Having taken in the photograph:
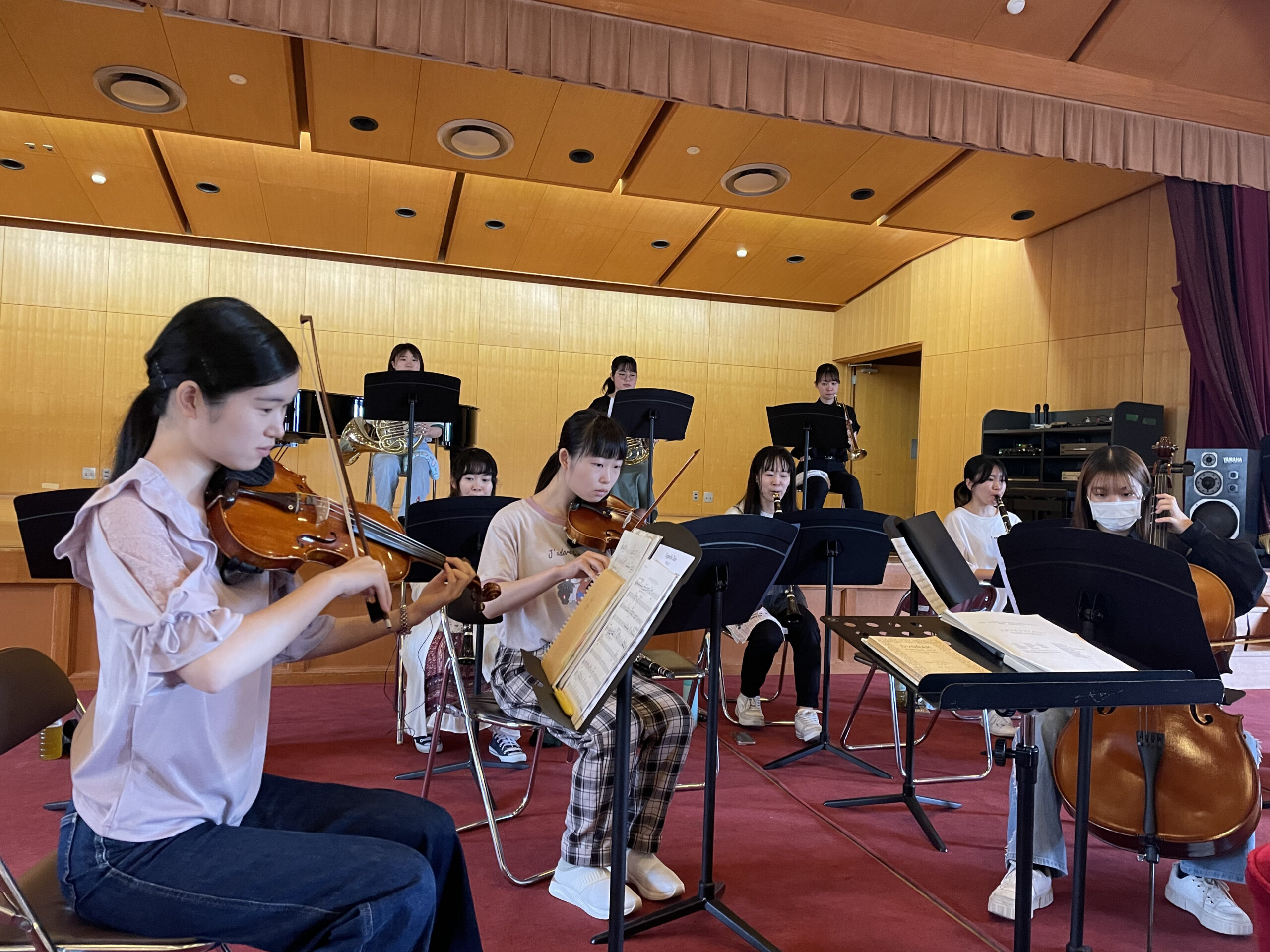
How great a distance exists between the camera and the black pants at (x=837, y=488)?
219 inches

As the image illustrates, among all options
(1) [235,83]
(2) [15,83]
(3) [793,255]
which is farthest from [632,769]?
(3) [793,255]

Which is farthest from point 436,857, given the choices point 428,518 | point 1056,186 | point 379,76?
point 1056,186

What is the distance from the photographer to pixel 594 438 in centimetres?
218

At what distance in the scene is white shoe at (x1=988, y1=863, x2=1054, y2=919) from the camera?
196cm

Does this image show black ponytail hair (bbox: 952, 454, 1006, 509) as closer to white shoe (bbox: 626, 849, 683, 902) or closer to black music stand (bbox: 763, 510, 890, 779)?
black music stand (bbox: 763, 510, 890, 779)

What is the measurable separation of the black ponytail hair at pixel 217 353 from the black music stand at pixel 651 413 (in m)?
3.44

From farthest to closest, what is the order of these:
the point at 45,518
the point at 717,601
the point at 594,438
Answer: the point at 45,518, the point at 594,438, the point at 717,601

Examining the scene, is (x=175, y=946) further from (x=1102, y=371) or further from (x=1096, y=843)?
(x=1102, y=371)

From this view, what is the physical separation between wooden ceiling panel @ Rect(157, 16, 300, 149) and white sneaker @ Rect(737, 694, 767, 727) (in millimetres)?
3847

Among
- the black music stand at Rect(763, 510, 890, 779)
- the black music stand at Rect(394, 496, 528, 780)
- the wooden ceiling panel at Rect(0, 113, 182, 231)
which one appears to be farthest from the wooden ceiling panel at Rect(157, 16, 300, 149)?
the black music stand at Rect(763, 510, 890, 779)

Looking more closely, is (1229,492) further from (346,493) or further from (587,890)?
(346,493)

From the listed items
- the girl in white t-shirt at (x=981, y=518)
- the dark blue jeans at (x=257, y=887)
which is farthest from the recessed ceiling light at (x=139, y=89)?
the dark blue jeans at (x=257, y=887)

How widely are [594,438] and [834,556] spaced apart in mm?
1193

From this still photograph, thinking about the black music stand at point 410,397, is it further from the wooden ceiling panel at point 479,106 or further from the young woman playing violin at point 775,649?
the wooden ceiling panel at point 479,106
